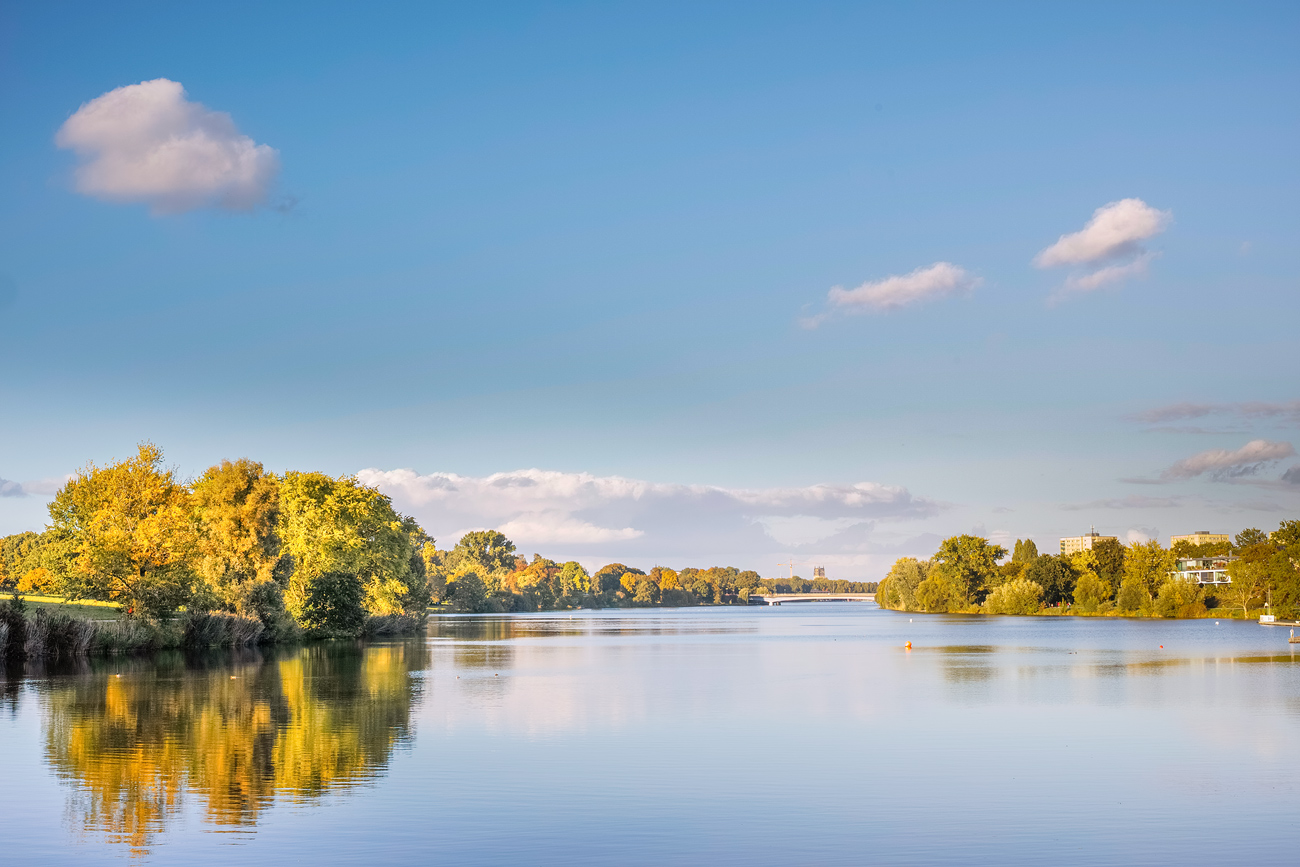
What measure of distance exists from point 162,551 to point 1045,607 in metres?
136

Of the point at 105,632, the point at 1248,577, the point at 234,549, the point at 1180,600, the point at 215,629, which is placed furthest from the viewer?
the point at 1180,600

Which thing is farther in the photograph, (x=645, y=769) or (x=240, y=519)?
(x=240, y=519)

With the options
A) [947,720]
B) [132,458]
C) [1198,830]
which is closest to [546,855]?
[1198,830]

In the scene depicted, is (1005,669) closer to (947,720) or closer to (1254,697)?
(1254,697)

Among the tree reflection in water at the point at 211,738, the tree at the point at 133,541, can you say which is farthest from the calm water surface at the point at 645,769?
the tree at the point at 133,541

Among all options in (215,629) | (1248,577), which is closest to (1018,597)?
(1248,577)

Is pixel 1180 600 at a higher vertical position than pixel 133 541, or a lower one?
lower

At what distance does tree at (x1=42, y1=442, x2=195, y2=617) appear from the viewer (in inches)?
2419

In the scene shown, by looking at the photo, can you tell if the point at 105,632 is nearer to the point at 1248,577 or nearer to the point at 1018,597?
the point at 1248,577

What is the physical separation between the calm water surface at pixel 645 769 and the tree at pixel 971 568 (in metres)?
139

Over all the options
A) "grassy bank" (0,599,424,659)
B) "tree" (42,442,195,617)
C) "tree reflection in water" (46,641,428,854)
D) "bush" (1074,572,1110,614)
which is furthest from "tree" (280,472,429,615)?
"bush" (1074,572,1110,614)

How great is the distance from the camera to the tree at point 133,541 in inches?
2419

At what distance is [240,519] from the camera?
82312mm

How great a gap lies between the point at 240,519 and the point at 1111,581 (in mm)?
125410
